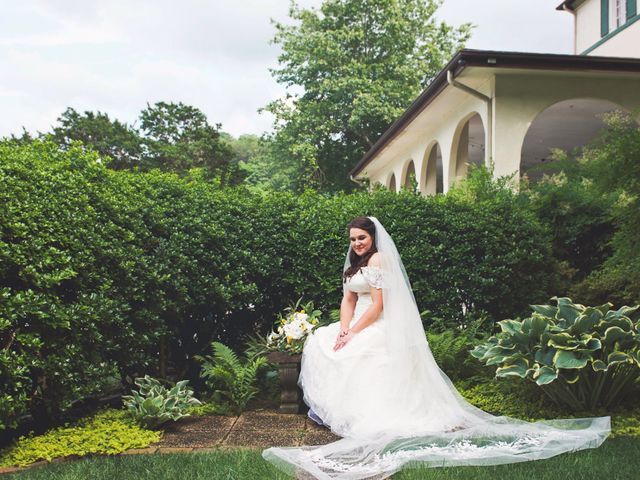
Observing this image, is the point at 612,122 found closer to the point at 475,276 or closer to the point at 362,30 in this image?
the point at 475,276

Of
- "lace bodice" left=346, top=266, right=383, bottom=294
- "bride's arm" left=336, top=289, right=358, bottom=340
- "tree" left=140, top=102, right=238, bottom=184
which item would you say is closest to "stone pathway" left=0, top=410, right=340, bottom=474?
"bride's arm" left=336, top=289, right=358, bottom=340

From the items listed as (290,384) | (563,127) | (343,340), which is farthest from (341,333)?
(563,127)

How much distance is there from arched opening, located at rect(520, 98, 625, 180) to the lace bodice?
644cm

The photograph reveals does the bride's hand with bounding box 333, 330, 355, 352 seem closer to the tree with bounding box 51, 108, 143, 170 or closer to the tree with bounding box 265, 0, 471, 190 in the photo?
the tree with bounding box 265, 0, 471, 190

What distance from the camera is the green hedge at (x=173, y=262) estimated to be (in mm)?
4695

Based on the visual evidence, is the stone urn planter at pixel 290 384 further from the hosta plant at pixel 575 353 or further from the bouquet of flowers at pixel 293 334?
the hosta plant at pixel 575 353

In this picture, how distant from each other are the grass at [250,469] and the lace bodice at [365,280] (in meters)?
1.97

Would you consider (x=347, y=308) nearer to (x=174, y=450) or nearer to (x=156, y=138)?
(x=174, y=450)

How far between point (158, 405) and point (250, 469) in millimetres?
1408

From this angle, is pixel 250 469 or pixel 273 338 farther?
pixel 273 338

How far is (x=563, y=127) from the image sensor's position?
633 inches

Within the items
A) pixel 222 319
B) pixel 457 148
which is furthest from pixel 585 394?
pixel 457 148

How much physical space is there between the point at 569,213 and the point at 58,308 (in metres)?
7.40

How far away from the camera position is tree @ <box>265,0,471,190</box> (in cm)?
3122
